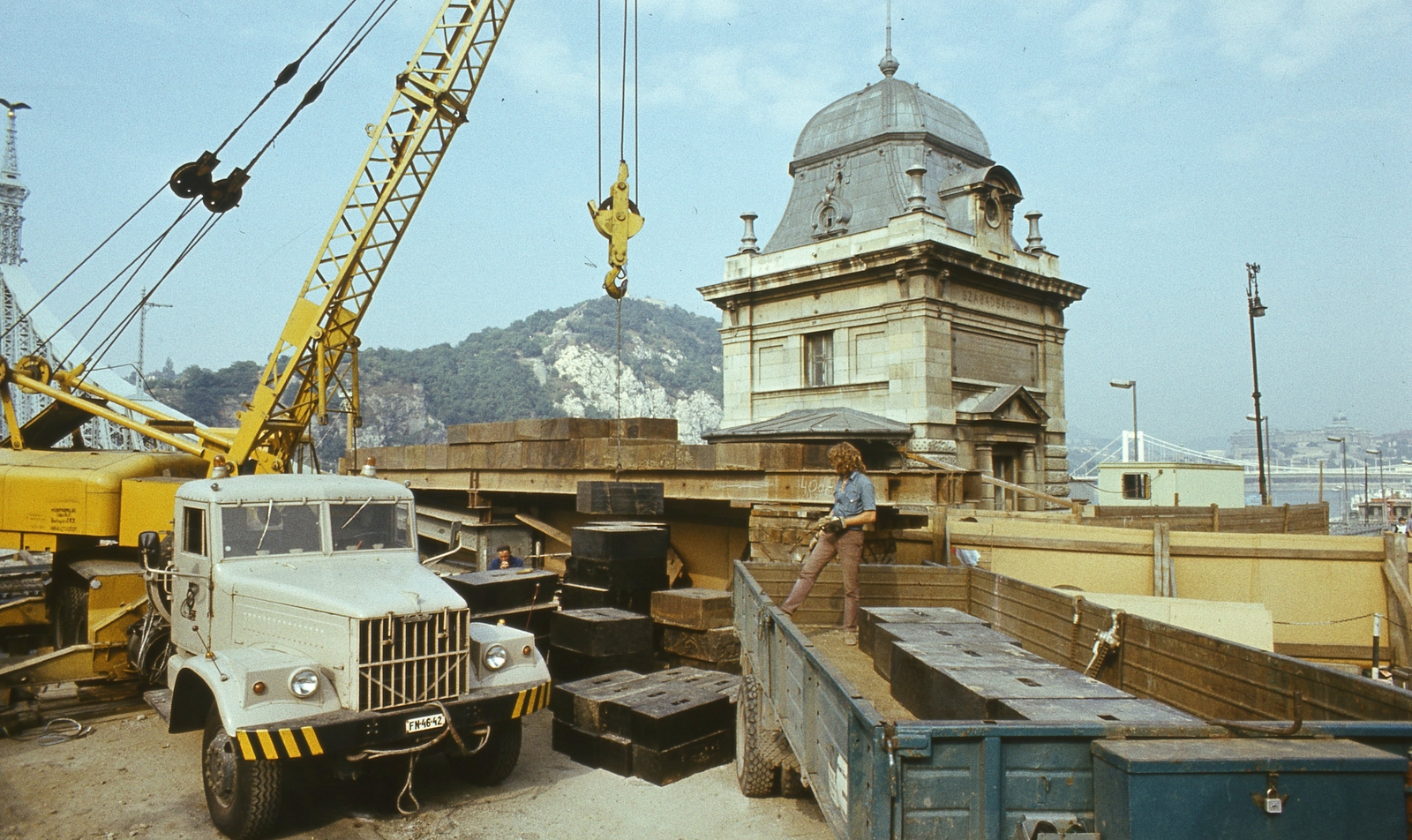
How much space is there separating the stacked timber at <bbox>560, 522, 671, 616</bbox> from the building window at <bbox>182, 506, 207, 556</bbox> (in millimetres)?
4289

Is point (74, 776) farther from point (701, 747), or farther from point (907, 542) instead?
point (907, 542)

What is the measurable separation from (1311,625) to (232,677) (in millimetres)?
11696

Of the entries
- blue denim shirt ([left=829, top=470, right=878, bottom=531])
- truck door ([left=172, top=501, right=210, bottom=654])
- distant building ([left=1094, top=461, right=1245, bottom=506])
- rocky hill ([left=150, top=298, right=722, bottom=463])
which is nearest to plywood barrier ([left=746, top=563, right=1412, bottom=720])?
blue denim shirt ([left=829, top=470, right=878, bottom=531])

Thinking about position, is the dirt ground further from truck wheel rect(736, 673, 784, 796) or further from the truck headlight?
the truck headlight

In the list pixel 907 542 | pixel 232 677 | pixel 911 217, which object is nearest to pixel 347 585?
pixel 232 677

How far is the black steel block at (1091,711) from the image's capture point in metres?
3.96

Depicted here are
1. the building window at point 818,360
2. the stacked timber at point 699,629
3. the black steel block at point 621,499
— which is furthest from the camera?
the building window at point 818,360

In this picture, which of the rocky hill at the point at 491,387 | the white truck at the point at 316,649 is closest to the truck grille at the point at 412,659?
the white truck at the point at 316,649

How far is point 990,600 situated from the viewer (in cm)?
773

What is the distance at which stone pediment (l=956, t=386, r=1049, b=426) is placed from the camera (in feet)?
77.6

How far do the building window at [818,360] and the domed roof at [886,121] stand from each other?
7.20 metres

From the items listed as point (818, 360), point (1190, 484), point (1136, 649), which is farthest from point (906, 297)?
point (1136, 649)

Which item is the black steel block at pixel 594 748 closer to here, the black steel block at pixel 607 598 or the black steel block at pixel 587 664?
the black steel block at pixel 587 664

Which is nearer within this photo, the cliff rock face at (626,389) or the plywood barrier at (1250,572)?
the plywood barrier at (1250,572)
